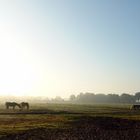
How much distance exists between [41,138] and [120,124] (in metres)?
18.3

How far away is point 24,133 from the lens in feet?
125

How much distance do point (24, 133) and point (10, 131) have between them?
204 centimetres

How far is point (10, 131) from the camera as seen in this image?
39.2 meters

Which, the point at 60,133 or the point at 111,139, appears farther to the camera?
the point at 60,133

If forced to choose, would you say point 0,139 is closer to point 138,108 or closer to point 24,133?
point 24,133

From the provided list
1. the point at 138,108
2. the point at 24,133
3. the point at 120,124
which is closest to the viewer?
the point at 24,133

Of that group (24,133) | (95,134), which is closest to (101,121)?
(95,134)

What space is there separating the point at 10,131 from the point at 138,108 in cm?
7668

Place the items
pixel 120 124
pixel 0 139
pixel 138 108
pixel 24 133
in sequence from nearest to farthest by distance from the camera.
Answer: pixel 0 139, pixel 24 133, pixel 120 124, pixel 138 108

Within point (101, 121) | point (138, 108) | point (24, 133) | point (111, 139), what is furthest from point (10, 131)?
point (138, 108)

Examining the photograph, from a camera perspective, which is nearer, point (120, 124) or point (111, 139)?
point (111, 139)

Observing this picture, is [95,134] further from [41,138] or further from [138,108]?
[138,108]

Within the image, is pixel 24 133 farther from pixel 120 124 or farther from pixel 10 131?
pixel 120 124

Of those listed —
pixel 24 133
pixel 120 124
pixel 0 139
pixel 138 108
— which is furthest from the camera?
pixel 138 108
